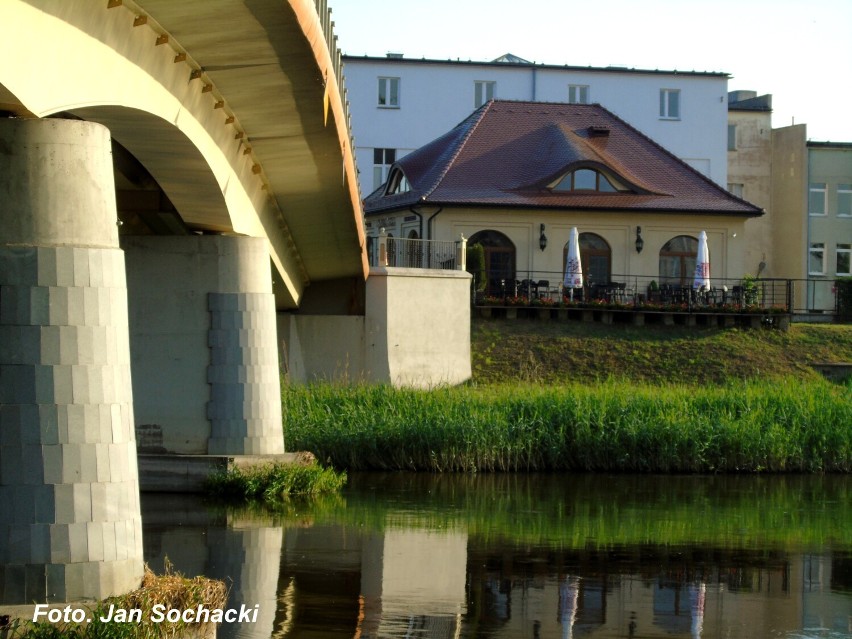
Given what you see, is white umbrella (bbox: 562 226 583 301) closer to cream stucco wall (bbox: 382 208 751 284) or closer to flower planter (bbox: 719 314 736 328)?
cream stucco wall (bbox: 382 208 751 284)

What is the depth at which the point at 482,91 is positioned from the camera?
2259 inches

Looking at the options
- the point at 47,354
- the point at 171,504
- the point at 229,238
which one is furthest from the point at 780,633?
the point at 229,238

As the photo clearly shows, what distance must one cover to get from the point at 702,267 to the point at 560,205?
462 cm

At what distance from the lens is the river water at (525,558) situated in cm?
1208

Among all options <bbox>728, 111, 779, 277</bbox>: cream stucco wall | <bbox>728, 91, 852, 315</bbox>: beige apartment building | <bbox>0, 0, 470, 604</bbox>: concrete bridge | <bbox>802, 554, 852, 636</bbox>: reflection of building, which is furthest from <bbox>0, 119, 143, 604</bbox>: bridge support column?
<bbox>728, 111, 779, 277</bbox>: cream stucco wall

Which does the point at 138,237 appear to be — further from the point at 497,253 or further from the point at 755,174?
the point at 755,174

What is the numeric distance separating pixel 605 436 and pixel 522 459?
1.39m

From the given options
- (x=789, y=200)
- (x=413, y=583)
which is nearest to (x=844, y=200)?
(x=789, y=200)

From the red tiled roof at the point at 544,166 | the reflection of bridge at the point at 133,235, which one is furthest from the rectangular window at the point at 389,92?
the reflection of bridge at the point at 133,235

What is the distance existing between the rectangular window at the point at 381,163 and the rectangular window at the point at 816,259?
16859 millimetres

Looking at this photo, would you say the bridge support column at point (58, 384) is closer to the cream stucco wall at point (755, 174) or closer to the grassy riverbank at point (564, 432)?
the grassy riverbank at point (564, 432)

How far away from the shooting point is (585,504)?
64.4 ft

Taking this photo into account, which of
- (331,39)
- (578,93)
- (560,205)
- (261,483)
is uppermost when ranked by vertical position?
(578,93)

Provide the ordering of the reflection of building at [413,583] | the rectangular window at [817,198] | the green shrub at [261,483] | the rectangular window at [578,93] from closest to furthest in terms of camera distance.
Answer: the reflection of building at [413,583] → the green shrub at [261,483] → the rectangular window at [817,198] → the rectangular window at [578,93]
